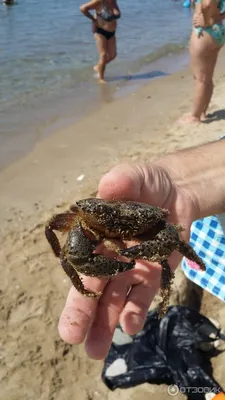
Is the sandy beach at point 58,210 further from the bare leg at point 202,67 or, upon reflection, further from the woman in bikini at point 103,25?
the woman in bikini at point 103,25

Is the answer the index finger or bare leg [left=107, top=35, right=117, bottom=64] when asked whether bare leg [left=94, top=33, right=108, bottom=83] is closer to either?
bare leg [left=107, top=35, right=117, bottom=64]

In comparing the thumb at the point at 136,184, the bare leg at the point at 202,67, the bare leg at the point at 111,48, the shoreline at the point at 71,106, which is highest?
the thumb at the point at 136,184

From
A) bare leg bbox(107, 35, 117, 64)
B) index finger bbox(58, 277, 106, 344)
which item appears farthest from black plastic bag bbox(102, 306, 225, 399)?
bare leg bbox(107, 35, 117, 64)

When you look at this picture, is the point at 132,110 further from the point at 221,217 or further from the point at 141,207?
the point at 141,207

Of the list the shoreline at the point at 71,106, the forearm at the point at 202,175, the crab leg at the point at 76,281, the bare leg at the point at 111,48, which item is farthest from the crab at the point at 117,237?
the bare leg at the point at 111,48

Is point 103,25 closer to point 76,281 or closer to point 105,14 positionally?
point 105,14

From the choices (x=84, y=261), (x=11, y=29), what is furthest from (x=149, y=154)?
(x=11, y=29)
